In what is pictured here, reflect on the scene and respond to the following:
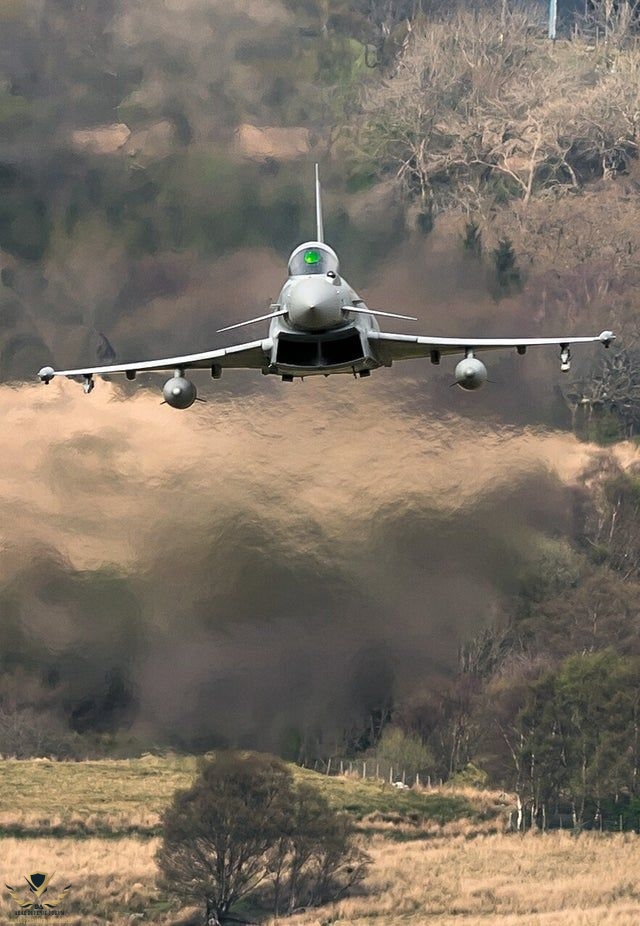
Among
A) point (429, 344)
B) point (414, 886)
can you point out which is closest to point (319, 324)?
point (429, 344)

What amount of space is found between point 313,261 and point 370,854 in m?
17.0

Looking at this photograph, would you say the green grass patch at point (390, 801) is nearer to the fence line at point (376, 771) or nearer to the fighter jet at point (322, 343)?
the fence line at point (376, 771)

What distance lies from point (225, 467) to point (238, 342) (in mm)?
3547

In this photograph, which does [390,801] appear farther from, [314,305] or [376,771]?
[314,305]

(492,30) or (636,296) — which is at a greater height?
(492,30)

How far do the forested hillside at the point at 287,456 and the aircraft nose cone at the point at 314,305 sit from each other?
9.52 meters

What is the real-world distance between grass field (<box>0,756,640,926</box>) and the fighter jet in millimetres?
11437

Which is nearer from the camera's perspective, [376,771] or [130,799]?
[130,799]

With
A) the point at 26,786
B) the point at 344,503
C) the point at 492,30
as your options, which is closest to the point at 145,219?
the point at 344,503

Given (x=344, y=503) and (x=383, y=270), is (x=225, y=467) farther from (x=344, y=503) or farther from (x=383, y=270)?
(x=383, y=270)

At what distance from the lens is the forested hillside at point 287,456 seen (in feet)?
183

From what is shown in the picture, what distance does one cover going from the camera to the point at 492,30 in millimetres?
77250

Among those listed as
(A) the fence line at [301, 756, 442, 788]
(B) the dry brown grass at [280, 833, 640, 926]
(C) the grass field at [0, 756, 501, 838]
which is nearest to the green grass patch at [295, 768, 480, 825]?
(C) the grass field at [0, 756, 501, 838]

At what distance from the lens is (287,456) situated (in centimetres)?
5606
